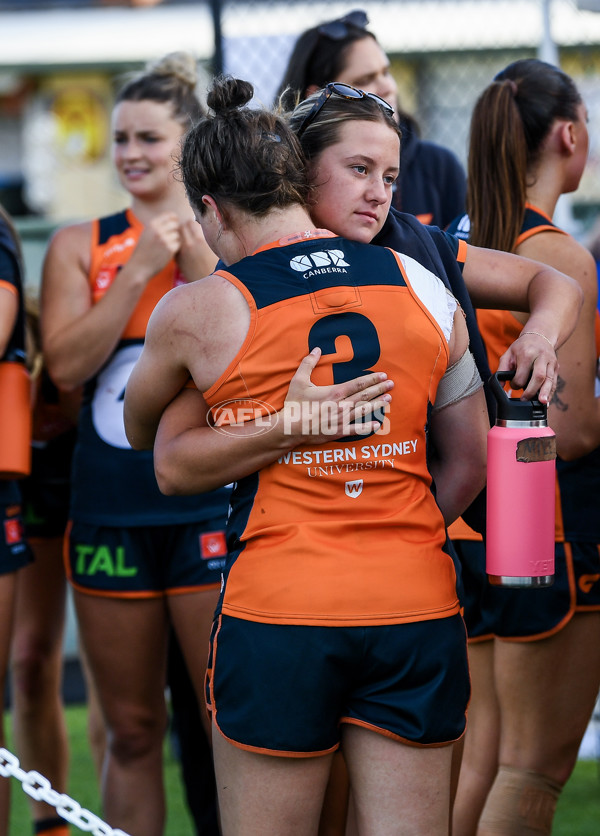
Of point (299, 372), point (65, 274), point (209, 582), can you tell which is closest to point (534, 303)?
point (299, 372)

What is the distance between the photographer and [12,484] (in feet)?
9.42

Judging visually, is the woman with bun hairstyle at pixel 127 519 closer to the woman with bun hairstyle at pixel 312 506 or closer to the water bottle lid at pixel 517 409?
the woman with bun hairstyle at pixel 312 506

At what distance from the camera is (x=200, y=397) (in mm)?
1936

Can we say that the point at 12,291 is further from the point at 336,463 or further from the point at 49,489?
the point at 336,463

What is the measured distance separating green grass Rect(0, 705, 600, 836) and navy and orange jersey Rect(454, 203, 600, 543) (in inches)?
68.8

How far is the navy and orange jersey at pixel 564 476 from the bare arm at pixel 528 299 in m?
0.35

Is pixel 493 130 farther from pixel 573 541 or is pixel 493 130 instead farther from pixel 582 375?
pixel 573 541

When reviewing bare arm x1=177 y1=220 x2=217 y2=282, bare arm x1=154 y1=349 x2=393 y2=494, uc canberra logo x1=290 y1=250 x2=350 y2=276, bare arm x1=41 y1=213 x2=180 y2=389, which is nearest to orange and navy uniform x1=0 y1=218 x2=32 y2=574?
bare arm x1=41 y1=213 x2=180 y2=389

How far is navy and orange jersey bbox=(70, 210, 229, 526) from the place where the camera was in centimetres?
292

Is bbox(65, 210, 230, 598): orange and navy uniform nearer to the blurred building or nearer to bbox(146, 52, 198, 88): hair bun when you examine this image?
bbox(146, 52, 198, 88): hair bun

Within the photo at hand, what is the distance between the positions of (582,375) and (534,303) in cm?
40

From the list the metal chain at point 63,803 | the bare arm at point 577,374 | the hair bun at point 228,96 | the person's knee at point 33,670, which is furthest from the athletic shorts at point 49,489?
the hair bun at point 228,96

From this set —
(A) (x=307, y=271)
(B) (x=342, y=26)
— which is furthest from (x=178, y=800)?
(A) (x=307, y=271)

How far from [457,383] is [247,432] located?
451 millimetres
